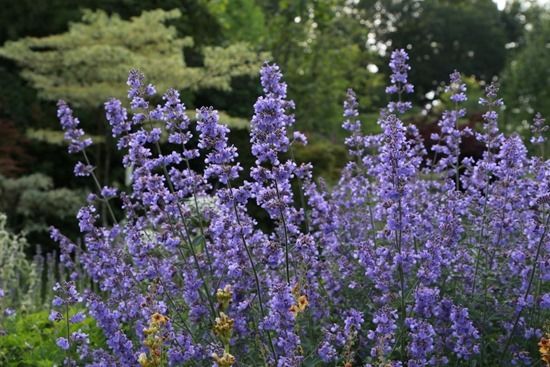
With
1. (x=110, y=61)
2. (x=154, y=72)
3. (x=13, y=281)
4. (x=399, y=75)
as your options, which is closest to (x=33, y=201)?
(x=110, y=61)

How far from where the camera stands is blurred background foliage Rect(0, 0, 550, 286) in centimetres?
1207

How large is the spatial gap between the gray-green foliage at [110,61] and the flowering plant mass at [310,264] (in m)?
8.07

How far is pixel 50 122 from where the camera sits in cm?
1362

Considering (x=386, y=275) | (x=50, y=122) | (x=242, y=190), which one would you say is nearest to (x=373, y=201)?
(x=386, y=275)

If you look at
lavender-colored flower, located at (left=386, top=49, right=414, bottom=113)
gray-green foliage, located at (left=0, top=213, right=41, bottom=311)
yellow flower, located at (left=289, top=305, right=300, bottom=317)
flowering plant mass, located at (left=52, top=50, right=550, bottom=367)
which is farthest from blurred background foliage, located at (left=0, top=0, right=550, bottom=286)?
yellow flower, located at (left=289, top=305, right=300, bottom=317)

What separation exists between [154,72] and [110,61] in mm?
721

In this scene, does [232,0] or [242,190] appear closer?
[242,190]

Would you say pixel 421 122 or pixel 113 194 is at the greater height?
pixel 421 122

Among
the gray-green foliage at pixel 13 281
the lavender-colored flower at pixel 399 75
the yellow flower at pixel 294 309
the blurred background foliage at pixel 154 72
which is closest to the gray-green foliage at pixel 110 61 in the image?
the blurred background foliage at pixel 154 72

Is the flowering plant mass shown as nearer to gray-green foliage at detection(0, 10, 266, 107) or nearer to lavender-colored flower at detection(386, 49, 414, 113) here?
lavender-colored flower at detection(386, 49, 414, 113)

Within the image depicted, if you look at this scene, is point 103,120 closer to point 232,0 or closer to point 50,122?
point 50,122

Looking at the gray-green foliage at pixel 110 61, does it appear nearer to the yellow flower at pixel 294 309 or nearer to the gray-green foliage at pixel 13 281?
the gray-green foliage at pixel 13 281

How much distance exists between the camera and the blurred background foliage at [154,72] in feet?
39.6

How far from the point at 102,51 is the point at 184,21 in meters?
4.31
